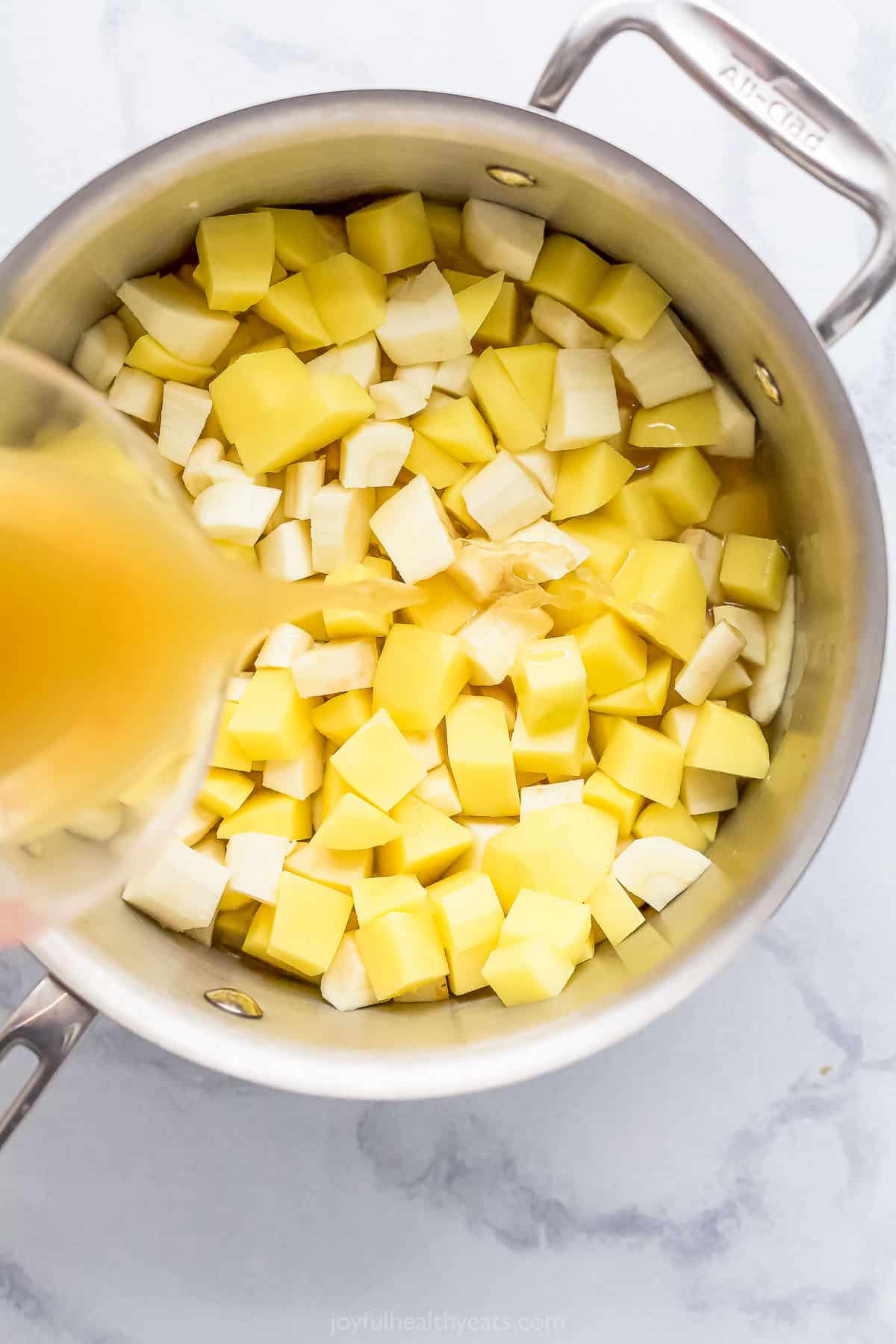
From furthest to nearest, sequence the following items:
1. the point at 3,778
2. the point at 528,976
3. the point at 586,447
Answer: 1. the point at 586,447
2. the point at 528,976
3. the point at 3,778

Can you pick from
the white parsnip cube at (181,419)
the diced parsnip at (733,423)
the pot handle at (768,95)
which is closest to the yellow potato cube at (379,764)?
the white parsnip cube at (181,419)

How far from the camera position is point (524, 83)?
1.17 m

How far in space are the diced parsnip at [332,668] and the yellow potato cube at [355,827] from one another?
4.3 inches

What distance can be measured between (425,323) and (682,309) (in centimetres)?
25

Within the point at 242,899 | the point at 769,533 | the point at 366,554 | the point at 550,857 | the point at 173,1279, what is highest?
the point at 769,533

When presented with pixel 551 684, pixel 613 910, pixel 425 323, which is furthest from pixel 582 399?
pixel 613 910

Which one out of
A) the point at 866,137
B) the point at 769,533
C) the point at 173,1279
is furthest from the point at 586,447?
the point at 173,1279

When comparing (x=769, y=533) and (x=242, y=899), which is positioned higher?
(x=769, y=533)

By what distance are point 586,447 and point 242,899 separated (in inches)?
22.2

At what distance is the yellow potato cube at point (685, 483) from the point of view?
3.73ft

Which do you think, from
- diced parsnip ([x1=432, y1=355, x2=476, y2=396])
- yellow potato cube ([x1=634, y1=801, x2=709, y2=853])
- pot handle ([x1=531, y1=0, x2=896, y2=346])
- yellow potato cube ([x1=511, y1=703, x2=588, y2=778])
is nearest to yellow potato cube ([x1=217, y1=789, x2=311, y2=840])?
yellow potato cube ([x1=511, y1=703, x2=588, y2=778])

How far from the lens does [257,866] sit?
1106 millimetres

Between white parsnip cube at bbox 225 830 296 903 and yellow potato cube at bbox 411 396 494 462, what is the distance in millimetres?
424

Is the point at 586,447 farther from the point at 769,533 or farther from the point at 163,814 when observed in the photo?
the point at 163,814
